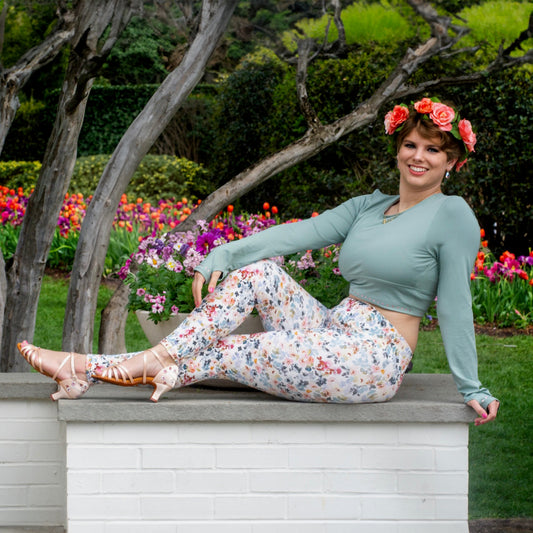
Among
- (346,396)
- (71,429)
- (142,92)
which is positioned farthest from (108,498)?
(142,92)

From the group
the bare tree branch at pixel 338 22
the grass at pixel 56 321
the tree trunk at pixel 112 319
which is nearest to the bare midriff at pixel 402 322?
the tree trunk at pixel 112 319

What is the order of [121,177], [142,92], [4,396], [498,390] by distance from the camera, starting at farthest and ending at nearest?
[142,92]
[498,390]
[121,177]
[4,396]

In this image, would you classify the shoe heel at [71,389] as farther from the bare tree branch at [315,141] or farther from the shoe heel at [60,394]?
the bare tree branch at [315,141]

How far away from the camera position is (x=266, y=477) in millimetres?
2490

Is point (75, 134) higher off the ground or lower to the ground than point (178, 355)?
higher

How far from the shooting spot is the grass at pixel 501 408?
11.4 ft

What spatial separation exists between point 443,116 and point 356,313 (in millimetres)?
653

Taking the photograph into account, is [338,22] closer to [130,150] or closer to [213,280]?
[130,150]

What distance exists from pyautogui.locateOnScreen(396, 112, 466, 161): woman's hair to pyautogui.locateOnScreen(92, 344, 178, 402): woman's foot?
1.01 meters

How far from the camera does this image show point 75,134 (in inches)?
155

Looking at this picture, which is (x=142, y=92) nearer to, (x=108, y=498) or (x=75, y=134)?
(x=75, y=134)

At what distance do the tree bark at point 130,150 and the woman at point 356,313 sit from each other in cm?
141

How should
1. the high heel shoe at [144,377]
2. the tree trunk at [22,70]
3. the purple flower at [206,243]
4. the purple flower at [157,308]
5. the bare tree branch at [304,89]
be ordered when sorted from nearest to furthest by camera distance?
the high heel shoe at [144,377]
the purple flower at [157,308]
the purple flower at [206,243]
the tree trunk at [22,70]
the bare tree branch at [304,89]

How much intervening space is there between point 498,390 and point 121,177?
254cm
